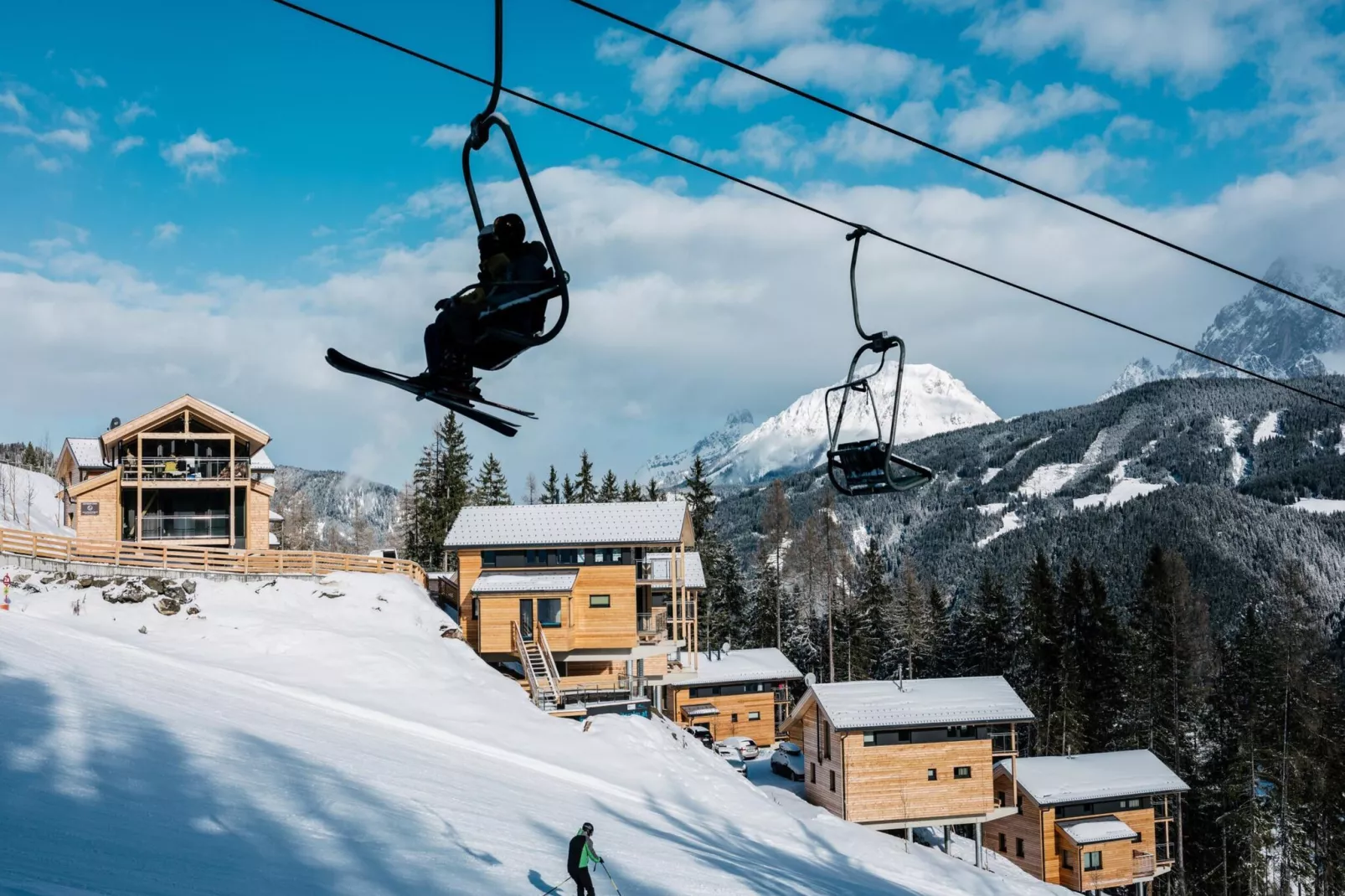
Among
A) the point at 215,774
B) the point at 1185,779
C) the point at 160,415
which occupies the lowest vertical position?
the point at 1185,779

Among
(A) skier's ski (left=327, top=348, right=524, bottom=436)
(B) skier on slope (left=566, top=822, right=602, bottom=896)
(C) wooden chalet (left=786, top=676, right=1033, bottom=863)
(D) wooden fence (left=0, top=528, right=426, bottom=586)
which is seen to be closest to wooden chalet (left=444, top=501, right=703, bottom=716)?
(D) wooden fence (left=0, top=528, right=426, bottom=586)

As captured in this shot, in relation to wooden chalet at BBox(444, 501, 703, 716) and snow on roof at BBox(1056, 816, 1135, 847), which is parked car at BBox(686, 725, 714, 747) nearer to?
wooden chalet at BBox(444, 501, 703, 716)

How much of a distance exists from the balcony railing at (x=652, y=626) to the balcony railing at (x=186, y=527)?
20740 millimetres

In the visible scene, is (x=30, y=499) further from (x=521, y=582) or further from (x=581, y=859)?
(x=581, y=859)

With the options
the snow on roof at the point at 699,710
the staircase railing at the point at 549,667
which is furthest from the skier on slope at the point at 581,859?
the snow on roof at the point at 699,710

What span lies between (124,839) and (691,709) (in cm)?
4609

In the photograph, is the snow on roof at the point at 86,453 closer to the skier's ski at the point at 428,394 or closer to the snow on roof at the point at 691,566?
the snow on roof at the point at 691,566

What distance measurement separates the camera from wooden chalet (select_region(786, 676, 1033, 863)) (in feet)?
127

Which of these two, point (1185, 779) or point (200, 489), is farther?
point (1185, 779)

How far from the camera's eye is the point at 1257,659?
50031 millimetres

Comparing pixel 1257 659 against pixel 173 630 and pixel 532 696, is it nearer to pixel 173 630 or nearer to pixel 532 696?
pixel 532 696

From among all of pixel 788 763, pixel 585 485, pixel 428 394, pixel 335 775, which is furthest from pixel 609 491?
pixel 428 394

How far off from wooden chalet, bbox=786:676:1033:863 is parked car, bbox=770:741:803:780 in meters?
6.38

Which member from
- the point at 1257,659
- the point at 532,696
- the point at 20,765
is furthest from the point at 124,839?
the point at 1257,659
